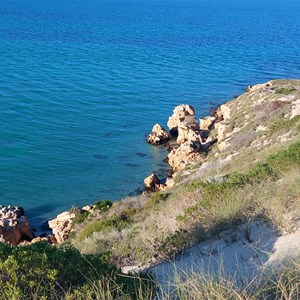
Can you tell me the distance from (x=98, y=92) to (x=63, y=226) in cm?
2932

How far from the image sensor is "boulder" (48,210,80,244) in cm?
2017

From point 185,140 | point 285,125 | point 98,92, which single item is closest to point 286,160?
point 285,125

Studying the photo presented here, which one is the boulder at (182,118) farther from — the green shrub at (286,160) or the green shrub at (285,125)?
the green shrub at (286,160)

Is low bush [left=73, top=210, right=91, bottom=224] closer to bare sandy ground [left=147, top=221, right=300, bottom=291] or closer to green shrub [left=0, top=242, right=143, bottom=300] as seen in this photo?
bare sandy ground [left=147, top=221, right=300, bottom=291]

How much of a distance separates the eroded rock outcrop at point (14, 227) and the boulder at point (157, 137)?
46.5ft

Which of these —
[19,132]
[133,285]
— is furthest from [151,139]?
[133,285]

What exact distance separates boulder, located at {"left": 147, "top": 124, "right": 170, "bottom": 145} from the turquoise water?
680 mm

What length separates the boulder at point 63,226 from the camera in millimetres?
20172

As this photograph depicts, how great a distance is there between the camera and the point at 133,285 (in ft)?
20.4

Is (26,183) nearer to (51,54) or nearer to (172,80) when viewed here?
(172,80)

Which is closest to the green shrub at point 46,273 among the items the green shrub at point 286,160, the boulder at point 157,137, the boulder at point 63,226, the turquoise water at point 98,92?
the green shrub at point 286,160

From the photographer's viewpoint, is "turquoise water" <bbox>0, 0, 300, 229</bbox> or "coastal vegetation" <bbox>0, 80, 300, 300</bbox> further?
"turquoise water" <bbox>0, 0, 300, 229</bbox>

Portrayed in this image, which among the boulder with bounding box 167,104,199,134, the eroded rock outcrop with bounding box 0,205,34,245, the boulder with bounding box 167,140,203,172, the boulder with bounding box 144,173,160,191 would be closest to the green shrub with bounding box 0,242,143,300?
the eroded rock outcrop with bounding box 0,205,34,245

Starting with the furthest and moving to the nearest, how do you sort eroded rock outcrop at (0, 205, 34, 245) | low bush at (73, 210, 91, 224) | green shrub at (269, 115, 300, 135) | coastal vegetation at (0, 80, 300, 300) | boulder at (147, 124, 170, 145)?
boulder at (147, 124, 170, 145), green shrub at (269, 115, 300, 135), eroded rock outcrop at (0, 205, 34, 245), low bush at (73, 210, 91, 224), coastal vegetation at (0, 80, 300, 300)
